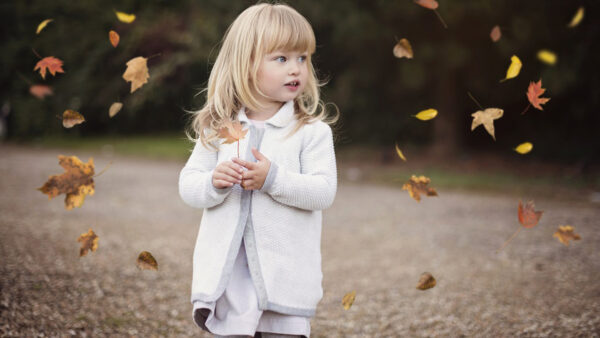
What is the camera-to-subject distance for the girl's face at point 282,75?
1905 mm

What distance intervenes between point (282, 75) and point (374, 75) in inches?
390

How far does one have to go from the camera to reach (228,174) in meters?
1.76

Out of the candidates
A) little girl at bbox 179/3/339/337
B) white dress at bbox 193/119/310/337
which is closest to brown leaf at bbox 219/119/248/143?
little girl at bbox 179/3/339/337

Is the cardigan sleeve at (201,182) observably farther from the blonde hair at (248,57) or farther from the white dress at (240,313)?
the white dress at (240,313)

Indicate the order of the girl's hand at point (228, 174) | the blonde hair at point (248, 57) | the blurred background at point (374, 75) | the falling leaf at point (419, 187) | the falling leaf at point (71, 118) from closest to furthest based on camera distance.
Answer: the girl's hand at point (228, 174) < the blonde hair at point (248, 57) < the falling leaf at point (71, 118) < the falling leaf at point (419, 187) < the blurred background at point (374, 75)

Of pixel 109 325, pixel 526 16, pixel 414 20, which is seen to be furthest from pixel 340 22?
pixel 109 325

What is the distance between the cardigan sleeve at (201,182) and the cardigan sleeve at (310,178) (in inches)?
6.7

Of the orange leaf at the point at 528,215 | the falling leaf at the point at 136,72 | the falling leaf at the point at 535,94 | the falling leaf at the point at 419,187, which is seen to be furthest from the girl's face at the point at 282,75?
the orange leaf at the point at 528,215

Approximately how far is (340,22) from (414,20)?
1472 millimetres

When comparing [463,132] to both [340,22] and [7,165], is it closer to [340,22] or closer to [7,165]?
[340,22]

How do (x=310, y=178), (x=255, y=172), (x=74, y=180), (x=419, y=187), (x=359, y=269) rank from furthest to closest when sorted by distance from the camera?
1. (x=359, y=269)
2. (x=419, y=187)
3. (x=74, y=180)
4. (x=310, y=178)
5. (x=255, y=172)

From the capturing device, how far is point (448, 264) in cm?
457

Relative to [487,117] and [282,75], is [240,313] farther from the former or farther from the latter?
[487,117]

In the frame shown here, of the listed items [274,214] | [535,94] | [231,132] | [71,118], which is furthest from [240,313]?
[535,94]
